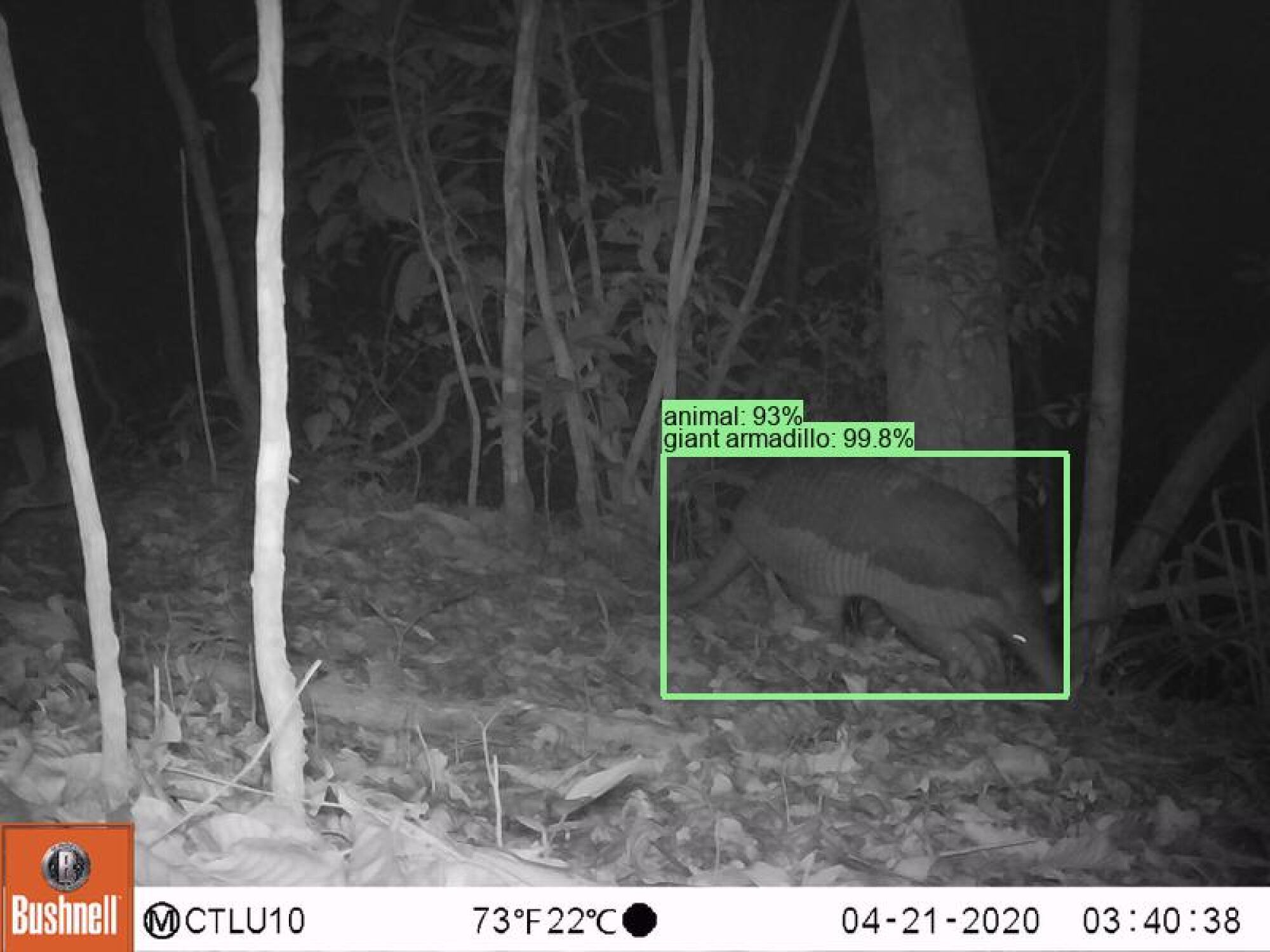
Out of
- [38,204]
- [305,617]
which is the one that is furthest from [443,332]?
[38,204]

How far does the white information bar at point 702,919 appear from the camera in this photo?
5.12 feet

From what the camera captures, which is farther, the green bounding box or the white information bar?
the green bounding box

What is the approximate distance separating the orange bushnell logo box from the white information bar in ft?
0.18

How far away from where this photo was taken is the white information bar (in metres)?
1.56

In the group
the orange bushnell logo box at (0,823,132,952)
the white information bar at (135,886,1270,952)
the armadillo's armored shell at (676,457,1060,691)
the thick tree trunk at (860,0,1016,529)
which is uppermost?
the thick tree trunk at (860,0,1016,529)

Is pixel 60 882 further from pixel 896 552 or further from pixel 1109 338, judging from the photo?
pixel 1109 338

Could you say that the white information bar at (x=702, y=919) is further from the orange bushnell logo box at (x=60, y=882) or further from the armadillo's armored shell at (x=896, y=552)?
the armadillo's armored shell at (x=896, y=552)

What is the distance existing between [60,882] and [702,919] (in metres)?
0.73

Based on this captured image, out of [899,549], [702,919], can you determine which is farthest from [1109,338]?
[702,919]

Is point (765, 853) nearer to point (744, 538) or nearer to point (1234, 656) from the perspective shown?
point (744, 538)

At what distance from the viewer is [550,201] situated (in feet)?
12.0

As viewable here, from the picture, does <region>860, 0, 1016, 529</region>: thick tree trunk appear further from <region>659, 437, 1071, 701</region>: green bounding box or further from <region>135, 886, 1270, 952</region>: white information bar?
<region>135, 886, 1270, 952</region>: white information bar

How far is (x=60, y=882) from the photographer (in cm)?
149

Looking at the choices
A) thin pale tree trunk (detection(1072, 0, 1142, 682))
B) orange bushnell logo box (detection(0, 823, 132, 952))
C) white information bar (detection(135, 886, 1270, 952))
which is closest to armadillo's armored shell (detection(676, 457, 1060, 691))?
thin pale tree trunk (detection(1072, 0, 1142, 682))
